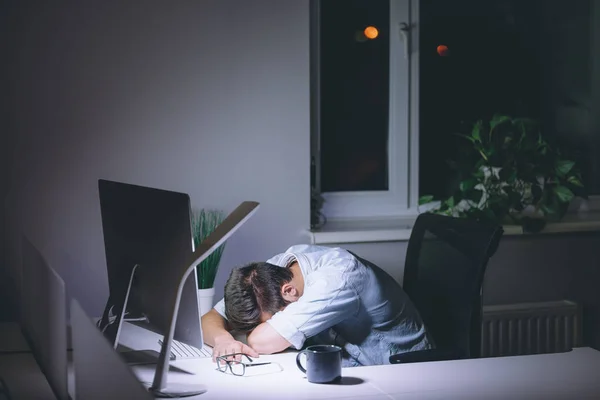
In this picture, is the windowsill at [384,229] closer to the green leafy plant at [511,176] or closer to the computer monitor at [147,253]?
the green leafy plant at [511,176]

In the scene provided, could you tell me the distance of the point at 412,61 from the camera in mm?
3537

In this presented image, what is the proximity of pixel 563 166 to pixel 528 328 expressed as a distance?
2.37 ft

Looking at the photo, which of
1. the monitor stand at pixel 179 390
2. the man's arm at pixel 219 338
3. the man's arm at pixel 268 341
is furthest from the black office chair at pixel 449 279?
the monitor stand at pixel 179 390

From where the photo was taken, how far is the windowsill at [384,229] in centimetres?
319

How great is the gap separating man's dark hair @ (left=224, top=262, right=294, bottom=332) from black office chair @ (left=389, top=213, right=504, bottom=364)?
390mm

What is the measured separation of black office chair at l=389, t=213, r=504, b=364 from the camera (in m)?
2.31

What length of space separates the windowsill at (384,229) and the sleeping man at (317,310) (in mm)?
628

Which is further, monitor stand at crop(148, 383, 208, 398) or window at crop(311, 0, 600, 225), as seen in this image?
window at crop(311, 0, 600, 225)

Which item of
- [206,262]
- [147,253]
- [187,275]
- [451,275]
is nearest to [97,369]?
[187,275]

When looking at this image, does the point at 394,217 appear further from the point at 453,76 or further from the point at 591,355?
the point at 591,355

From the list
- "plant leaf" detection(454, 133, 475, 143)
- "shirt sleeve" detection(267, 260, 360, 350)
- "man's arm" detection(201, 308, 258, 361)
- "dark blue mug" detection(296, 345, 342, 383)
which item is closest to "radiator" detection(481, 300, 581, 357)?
"plant leaf" detection(454, 133, 475, 143)

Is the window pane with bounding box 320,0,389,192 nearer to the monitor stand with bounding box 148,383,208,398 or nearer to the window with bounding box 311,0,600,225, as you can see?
the window with bounding box 311,0,600,225

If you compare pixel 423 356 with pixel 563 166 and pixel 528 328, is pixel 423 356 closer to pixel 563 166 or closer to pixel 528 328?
pixel 528 328

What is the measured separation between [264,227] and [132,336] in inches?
35.0
